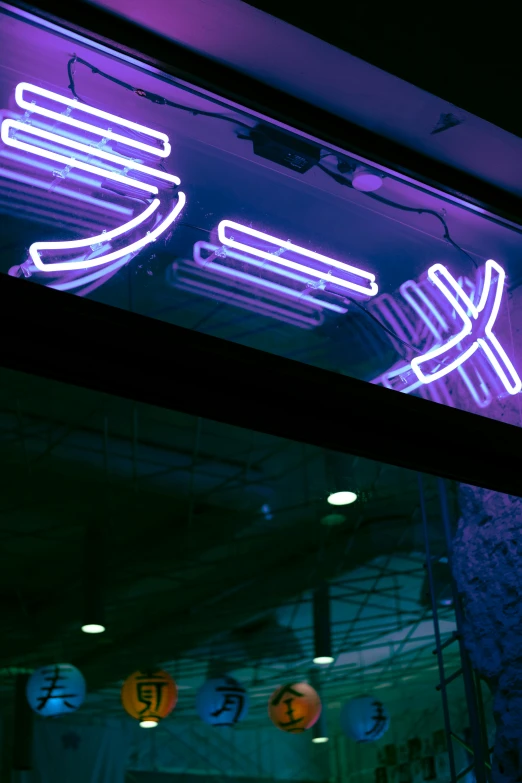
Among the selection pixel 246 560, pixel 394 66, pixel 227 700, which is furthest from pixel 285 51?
pixel 246 560

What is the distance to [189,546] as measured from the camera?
9.54 metres

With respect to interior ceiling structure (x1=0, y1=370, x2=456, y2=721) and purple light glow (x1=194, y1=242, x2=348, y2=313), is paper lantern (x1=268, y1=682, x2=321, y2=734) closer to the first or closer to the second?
interior ceiling structure (x1=0, y1=370, x2=456, y2=721)

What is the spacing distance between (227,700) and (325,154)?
22.7 feet

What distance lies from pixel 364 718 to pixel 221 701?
1878 mm

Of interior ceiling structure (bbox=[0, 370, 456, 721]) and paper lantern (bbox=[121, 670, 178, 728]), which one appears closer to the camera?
interior ceiling structure (bbox=[0, 370, 456, 721])

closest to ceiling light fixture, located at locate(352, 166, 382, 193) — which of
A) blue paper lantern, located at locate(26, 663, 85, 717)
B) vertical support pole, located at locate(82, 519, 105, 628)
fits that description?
blue paper lantern, located at locate(26, 663, 85, 717)

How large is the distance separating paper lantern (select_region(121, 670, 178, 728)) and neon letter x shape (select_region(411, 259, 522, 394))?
6.71 meters

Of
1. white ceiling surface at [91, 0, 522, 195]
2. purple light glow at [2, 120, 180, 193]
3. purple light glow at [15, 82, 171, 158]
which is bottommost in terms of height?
purple light glow at [2, 120, 180, 193]

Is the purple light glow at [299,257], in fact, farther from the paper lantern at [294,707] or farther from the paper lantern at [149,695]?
the paper lantern at [294,707]

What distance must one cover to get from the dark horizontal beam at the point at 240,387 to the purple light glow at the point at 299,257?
38cm

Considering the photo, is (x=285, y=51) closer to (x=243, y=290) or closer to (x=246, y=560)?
(x=243, y=290)

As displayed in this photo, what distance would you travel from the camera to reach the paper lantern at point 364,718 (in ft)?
28.6

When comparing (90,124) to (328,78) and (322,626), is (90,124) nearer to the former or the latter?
(328,78)

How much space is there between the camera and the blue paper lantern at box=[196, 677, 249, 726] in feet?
25.6
